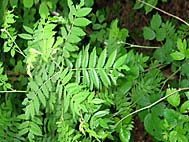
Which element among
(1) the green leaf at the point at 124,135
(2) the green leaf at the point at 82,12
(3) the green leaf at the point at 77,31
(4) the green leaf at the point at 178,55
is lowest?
(1) the green leaf at the point at 124,135

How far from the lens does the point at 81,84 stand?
1.11 m

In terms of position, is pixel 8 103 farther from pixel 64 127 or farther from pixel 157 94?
pixel 157 94

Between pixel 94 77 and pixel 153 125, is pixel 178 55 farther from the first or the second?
pixel 94 77

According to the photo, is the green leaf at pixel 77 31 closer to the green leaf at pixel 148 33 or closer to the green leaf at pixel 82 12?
the green leaf at pixel 82 12

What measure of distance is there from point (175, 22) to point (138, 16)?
9.8 inches

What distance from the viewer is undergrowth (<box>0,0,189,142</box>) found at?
1.09 m

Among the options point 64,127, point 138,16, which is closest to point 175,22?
point 138,16

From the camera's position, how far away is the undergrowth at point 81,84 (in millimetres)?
1086

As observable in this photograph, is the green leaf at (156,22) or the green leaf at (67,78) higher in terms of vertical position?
the green leaf at (156,22)

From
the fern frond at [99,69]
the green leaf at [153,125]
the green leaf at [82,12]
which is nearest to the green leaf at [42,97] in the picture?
the fern frond at [99,69]

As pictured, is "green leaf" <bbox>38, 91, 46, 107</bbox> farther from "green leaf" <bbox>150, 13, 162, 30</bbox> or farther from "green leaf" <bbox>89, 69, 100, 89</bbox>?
"green leaf" <bbox>150, 13, 162, 30</bbox>

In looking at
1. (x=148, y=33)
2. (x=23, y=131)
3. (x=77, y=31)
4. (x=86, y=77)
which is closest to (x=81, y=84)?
(x=86, y=77)


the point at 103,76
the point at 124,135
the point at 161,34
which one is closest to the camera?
the point at 103,76

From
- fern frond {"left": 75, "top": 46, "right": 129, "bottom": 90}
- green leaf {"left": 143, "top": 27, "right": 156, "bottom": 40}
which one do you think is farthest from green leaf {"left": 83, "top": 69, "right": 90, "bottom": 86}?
green leaf {"left": 143, "top": 27, "right": 156, "bottom": 40}
